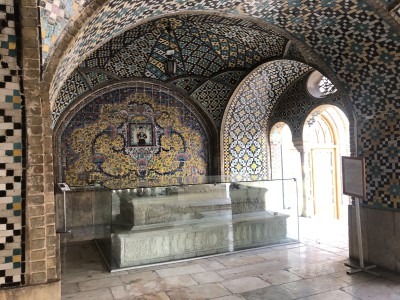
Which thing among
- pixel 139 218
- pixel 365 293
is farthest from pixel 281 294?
pixel 139 218

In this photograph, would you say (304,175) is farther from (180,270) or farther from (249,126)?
(180,270)

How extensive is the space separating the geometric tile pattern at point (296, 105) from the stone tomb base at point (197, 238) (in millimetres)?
3390

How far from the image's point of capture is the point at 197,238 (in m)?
5.70

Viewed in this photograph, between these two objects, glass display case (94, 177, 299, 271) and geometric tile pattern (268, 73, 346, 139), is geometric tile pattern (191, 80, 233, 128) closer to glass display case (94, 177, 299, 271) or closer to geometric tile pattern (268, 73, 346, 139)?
geometric tile pattern (268, 73, 346, 139)

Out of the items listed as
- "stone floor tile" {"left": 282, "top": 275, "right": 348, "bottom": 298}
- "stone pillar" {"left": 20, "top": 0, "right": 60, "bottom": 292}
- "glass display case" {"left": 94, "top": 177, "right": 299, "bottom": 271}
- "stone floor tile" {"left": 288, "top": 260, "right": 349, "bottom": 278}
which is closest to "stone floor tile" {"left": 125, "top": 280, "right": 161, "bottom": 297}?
"glass display case" {"left": 94, "top": 177, "right": 299, "bottom": 271}

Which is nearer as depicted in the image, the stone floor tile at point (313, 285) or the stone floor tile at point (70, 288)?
the stone floor tile at point (313, 285)

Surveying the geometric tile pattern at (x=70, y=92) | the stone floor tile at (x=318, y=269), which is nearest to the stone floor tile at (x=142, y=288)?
the stone floor tile at (x=318, y=269)

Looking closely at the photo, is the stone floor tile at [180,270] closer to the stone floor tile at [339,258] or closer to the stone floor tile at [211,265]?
the stone floor tile at [211,265]

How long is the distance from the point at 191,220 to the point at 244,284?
1.55m

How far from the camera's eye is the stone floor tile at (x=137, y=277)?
473 cm

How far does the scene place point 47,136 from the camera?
2721 millimetres

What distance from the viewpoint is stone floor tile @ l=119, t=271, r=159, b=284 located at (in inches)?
186

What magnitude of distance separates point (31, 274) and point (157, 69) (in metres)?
6.83

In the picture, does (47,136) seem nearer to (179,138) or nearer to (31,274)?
(31,274)
